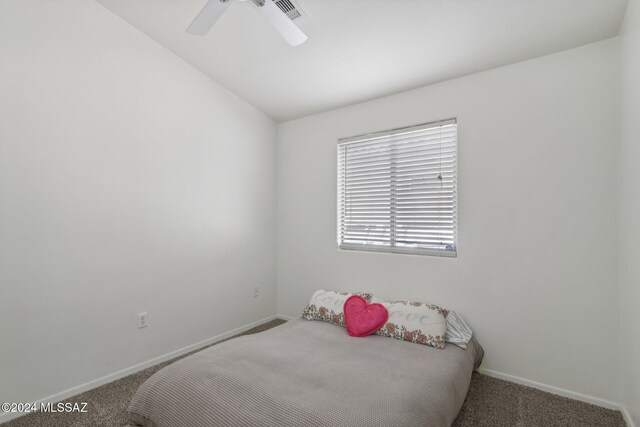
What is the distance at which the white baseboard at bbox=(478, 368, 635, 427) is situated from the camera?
6.25 feet

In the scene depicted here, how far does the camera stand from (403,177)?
283 centimetres

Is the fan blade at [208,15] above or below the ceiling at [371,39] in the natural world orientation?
below

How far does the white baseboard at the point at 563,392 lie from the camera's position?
1906mm

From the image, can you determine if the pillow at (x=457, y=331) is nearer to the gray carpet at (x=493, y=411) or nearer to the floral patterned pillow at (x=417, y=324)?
the floral patterned pillow at (x=417, y=324)

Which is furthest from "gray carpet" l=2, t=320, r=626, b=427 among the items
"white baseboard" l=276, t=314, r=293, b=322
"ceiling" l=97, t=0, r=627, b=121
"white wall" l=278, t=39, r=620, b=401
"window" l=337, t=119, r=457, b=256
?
"ceiling" l=97, t=0, r=627, b=121

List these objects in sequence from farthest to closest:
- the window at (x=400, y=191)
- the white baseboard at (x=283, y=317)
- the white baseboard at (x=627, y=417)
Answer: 1. the white baseboard at (x=283, y=317)
2. the window at (x=400, y=191)
3. the white baseboard at (x=627, y=417)

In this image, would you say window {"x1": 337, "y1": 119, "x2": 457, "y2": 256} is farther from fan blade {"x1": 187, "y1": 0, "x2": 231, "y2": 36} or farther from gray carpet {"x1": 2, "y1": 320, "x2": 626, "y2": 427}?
fan blade {"x1": 187, "y1": 0, "x2": 231, "y2": 36}

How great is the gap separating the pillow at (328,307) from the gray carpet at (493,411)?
106cm

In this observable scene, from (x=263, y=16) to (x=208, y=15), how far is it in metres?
0.33

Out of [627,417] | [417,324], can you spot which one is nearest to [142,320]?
[417,324]

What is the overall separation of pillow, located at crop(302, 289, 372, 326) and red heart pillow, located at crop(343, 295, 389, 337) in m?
0.09

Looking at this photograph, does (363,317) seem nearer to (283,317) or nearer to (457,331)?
(457,331)

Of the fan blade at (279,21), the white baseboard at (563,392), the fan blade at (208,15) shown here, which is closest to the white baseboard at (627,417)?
the white baseboard at (563,392)

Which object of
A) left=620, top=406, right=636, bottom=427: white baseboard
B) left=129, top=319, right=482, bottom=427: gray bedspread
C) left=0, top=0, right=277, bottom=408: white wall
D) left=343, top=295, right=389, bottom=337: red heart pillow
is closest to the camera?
left=129, top=319, right=482, bottom=427: gray bedspread
